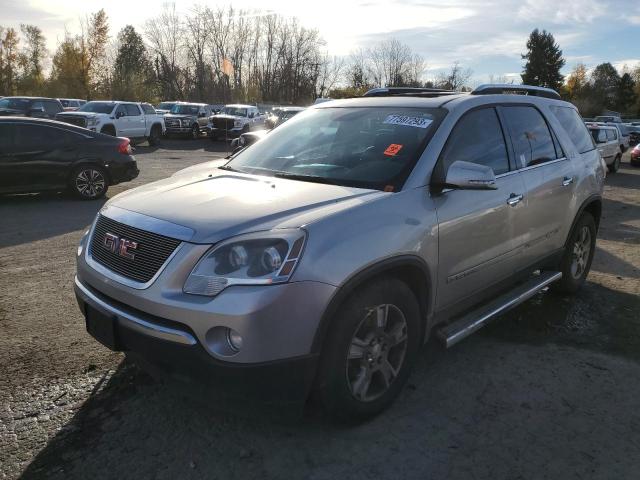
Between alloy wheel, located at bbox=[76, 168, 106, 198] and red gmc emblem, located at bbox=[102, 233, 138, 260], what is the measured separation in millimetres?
7825

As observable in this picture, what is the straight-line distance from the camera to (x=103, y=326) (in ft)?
9.43

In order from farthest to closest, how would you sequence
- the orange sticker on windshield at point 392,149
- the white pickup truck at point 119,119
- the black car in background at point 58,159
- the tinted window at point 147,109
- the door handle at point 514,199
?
the tinted window at point 147,109
the white pickup truck at point 119,119
the black car in background at point 58,159
the door handle at point 514,199
the orange sticker on windshield at point 392,149

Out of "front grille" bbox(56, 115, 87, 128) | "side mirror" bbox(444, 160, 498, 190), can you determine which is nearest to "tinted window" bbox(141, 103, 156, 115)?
"front grille" bbox(56, 115, 87, 128)

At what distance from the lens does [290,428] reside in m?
2.98

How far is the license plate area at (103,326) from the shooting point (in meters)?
2.78

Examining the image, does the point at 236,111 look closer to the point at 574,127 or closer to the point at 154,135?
the point at 154,135

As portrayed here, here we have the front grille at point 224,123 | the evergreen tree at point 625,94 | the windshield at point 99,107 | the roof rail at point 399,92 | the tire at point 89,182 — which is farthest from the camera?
the evergreen tree at point 625,94

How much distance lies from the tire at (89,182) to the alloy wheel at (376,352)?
8684mm

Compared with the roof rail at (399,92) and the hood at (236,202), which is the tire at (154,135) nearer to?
the roof rail at (399,92)

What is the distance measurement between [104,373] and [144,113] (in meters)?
23.6

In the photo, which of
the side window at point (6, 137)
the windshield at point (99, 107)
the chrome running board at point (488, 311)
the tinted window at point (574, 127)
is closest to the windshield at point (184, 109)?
the windshield at point (99, 107)

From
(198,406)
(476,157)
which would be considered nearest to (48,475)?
(198,406)

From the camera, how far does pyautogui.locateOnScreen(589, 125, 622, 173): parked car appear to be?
19.1m

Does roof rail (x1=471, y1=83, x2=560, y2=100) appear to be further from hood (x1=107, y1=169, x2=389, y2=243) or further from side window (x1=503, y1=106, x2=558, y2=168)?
hood (x1=107, y1=169, x2=389, y2=243)
